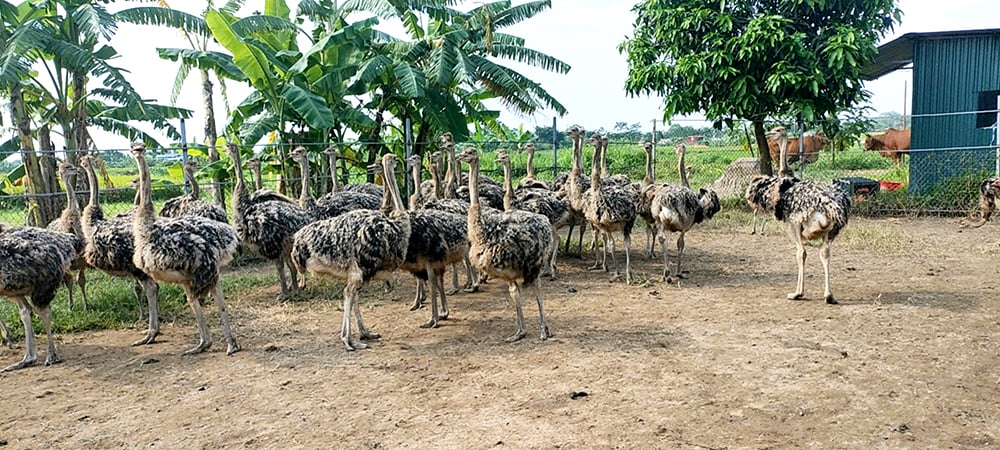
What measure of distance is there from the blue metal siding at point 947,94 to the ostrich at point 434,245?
1194 cm

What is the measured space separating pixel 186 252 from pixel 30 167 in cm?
706

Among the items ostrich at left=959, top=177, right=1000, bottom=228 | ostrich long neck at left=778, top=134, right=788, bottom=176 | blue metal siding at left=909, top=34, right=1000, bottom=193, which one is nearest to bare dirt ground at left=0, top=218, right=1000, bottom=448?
ostrich long neck at left=778, top=134, right=788, bottom=176

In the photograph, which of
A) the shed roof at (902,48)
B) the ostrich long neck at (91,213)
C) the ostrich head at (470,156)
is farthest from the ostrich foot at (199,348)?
the shed roof at (902,48)

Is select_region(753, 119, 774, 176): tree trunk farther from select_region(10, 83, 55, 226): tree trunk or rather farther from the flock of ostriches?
select_region(10, 83, 55, 226): tree trunk

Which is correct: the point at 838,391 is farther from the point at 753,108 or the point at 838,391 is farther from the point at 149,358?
the point at 753,108

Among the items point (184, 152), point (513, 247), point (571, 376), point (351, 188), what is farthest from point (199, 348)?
point (184, 152)

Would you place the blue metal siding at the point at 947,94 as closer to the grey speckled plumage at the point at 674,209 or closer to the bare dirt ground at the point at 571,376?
the bare dirt ground at the point at 571,376

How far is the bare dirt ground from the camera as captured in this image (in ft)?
15.5

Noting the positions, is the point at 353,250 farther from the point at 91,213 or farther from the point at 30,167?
the point at 30,167

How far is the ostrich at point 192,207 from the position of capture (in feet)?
28.3

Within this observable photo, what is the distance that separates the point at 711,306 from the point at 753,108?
7.68 m

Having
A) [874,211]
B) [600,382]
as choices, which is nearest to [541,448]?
[600,382]

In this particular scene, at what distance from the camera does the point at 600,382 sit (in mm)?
5570

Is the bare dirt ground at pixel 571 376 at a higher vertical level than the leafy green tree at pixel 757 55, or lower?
lower
